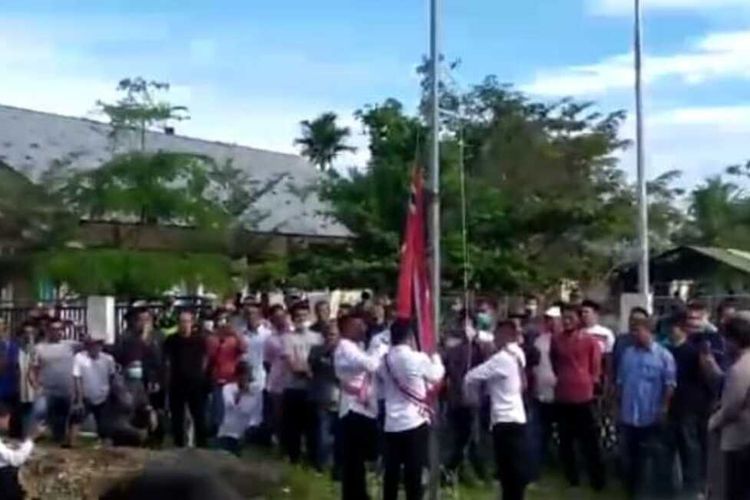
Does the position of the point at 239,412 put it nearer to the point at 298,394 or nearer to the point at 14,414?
the point at 298,394

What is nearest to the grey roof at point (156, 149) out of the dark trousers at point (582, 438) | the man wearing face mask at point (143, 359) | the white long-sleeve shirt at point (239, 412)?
the man wearing face mask at point (143, 359)

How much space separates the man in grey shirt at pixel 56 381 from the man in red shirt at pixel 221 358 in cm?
175

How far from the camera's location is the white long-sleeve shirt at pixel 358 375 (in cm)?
1440

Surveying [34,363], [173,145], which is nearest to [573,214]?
[173,145]

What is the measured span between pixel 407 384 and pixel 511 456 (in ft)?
3.69

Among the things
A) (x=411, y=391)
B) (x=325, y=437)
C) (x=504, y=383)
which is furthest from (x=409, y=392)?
(x=325, y=437)

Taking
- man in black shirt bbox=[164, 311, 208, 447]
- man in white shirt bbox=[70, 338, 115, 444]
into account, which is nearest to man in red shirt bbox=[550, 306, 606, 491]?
man in black shirt bbox=[164, 311, 208, 447]

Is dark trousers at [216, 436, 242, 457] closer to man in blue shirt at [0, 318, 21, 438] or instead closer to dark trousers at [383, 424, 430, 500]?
dark trousers at [383, 424, 430, 500]

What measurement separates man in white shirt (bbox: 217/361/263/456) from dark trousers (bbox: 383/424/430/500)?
3006 mm

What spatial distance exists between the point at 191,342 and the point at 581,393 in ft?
15.3

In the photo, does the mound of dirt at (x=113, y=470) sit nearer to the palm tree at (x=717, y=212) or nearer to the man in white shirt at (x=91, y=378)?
the man in white shirt at (x=91, y=378)

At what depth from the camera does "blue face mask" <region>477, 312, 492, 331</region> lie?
17.2 metres

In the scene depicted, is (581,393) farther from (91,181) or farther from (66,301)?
(91,181)

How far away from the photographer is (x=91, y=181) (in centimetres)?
3591
